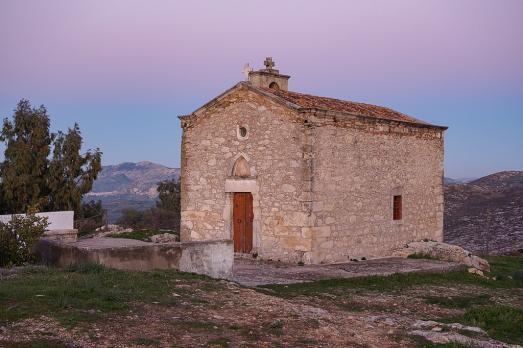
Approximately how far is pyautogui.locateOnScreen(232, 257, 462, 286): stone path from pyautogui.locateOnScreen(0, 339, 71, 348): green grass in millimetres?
5510

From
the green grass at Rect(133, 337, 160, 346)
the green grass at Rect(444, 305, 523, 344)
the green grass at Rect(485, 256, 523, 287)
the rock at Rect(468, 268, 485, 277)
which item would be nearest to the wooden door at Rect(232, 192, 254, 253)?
the rock at Rect(468, 268, 485, 277)

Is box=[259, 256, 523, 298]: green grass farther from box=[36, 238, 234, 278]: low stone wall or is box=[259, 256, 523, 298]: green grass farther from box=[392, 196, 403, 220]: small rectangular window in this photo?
box=[392, 196, 403, 220]: small rectangular window

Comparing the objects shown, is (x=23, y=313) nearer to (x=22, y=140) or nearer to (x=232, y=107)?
(x=232, y=107)

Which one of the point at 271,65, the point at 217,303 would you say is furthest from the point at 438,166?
the point at 217,303

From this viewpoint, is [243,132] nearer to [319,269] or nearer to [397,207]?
[319,269]

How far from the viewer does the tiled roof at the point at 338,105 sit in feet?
52.1

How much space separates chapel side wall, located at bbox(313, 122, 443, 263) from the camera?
15.1m

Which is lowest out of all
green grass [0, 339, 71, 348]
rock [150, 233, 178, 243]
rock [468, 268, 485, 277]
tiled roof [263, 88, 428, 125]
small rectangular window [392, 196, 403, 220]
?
rock [468, 268, 485, 277]

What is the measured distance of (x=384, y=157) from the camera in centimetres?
1716

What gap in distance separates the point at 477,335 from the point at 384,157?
884 centimetres

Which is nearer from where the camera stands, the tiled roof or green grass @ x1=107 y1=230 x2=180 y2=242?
the tiled roof

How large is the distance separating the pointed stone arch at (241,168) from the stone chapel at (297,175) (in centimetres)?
3

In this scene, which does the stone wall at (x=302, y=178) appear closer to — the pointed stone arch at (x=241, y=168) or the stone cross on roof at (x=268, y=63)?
the pointed stone arch at (x=241, y=168)

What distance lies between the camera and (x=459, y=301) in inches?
466
